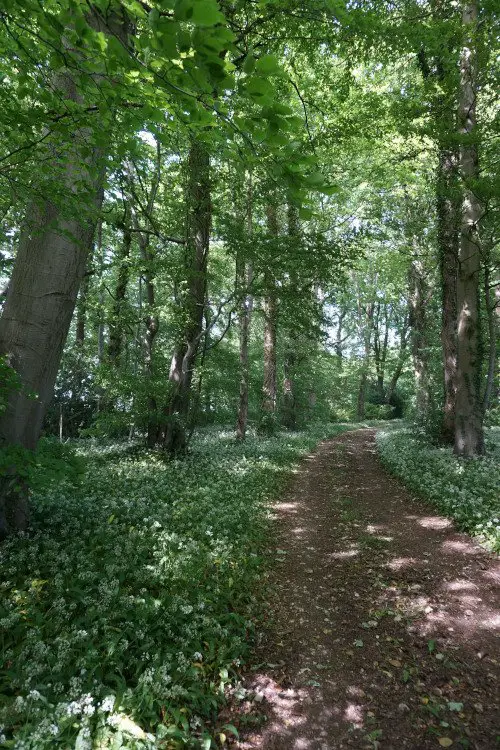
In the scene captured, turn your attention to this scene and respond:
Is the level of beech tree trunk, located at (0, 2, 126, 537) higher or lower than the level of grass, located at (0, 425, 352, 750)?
higher

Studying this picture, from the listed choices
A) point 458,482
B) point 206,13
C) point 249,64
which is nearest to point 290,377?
point 458,482

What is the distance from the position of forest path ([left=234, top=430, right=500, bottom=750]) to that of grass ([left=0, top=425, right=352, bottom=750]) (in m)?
0.46

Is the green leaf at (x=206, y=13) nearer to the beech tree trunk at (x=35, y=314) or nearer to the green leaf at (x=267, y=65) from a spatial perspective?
the green leaf at (x=267, y=65)

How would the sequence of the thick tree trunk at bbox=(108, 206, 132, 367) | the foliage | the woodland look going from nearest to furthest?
1. the woodland
2. the foliage
3. the thick tree trunk at bbox=(108, 206, 132, 367)

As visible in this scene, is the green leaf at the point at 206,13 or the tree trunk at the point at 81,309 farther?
the tree trunk at the point at 81,309

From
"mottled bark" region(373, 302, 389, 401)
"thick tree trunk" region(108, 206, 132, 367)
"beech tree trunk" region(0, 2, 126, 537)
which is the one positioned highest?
"mottled bark" region(373, 302, 389, 401)

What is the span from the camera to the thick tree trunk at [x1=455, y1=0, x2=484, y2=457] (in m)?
10.8

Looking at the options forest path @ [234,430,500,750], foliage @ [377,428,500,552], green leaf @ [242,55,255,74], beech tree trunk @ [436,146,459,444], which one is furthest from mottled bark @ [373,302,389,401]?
green leaf @ [242,55,255,74]

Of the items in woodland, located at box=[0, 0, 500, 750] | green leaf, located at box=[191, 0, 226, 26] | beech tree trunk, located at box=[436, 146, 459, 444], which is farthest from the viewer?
beech tree trunk, located at box=[436, 146, 459, 444]

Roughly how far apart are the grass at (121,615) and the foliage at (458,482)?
3692mm

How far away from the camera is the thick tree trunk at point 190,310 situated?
11.7 m

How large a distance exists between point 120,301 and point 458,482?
10.9m

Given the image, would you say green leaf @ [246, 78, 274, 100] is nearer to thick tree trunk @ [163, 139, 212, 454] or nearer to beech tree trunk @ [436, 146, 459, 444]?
thick tree trunk @ [163, 139, 212, 454]

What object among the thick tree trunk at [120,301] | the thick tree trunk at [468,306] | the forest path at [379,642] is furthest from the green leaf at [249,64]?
the thick tree trunk at [468,306]
